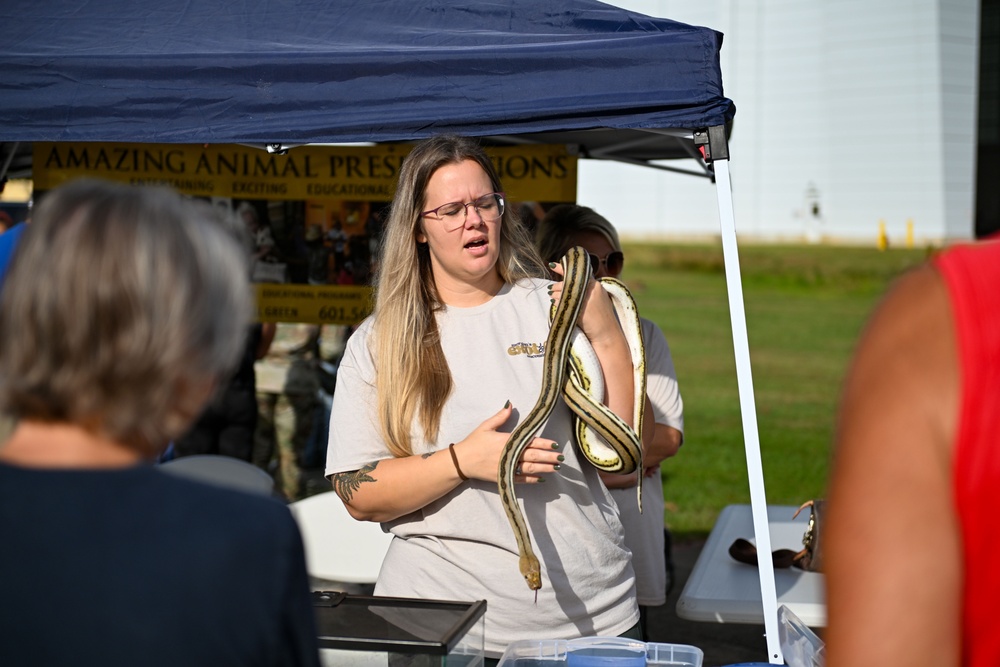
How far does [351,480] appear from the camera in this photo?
275cm

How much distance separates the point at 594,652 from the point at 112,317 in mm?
1698

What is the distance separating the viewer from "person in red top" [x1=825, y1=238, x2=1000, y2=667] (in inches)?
41.6

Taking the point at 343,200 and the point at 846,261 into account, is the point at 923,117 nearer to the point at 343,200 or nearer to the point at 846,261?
the point at 846,261

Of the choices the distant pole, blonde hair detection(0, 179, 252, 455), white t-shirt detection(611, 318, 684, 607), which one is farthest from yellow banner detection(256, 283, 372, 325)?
the distant pole

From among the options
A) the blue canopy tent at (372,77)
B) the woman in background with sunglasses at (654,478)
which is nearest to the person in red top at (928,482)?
the blue canopy tent at (372,77)

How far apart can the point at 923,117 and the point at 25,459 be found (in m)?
38.4

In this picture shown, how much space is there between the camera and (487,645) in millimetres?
2674

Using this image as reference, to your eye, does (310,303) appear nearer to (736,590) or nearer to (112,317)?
(736,590)

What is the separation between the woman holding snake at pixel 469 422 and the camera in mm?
2666

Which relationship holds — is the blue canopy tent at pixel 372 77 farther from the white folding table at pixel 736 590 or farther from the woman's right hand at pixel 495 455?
the woman's right hand at pixel 495 455

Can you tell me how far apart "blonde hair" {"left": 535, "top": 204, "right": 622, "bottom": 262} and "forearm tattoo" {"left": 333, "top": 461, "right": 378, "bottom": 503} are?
5.29 feet

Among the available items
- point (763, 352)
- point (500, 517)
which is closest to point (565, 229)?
point (500, 517)

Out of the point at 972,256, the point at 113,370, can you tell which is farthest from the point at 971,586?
the point at 113,370

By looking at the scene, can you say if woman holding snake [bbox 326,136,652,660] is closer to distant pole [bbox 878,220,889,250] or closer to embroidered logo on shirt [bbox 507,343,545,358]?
embroidered logo on shirt [bbox 507,343,545,358]
